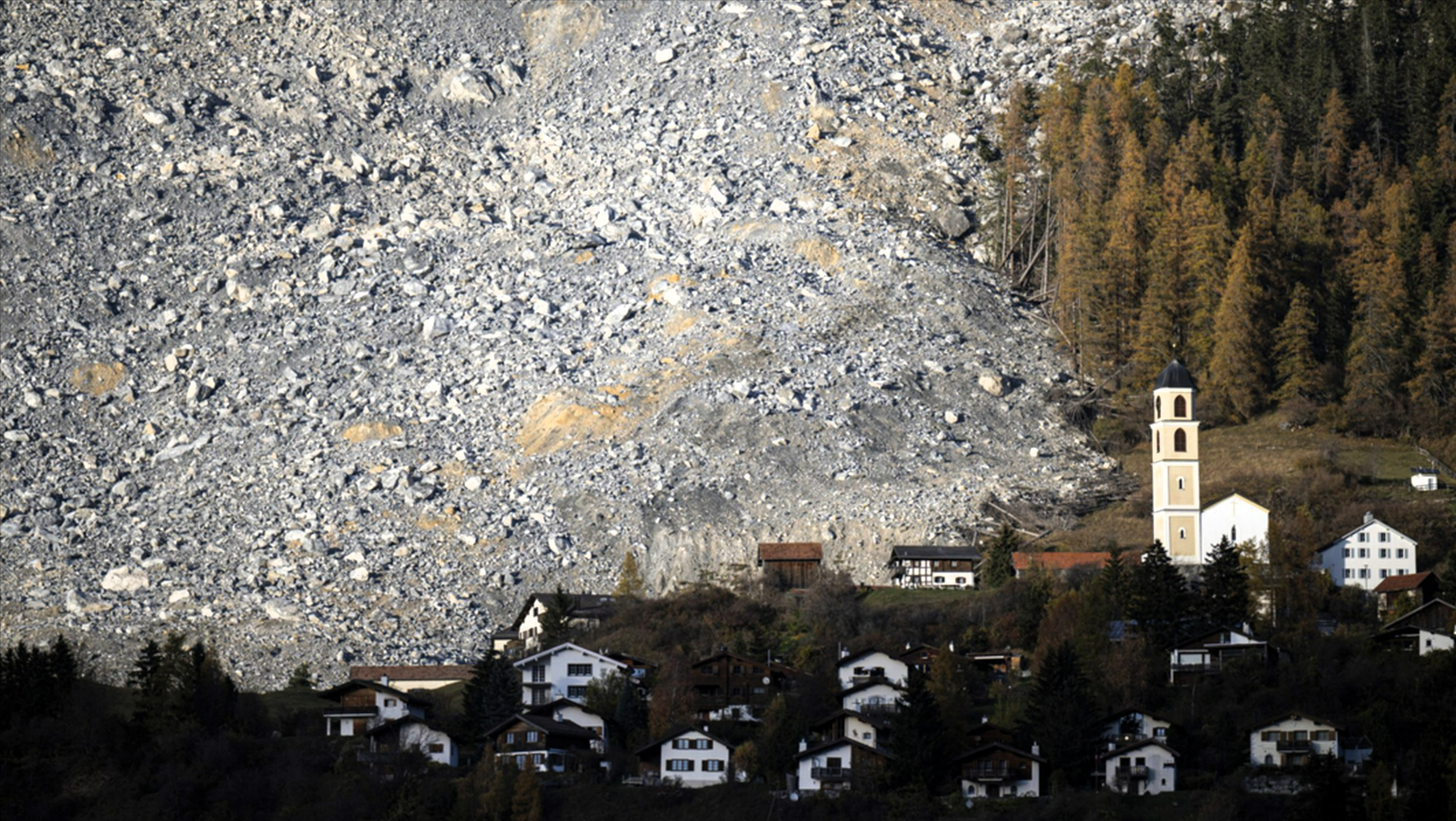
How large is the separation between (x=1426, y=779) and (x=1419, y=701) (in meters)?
4.56

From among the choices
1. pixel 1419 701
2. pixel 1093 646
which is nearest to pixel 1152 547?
pixel 1093 646

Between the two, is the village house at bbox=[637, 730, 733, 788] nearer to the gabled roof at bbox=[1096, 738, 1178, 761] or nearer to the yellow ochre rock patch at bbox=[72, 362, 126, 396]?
the gabled roof at bbox=[1096, 738, 1178, 761]

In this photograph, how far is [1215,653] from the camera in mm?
63688

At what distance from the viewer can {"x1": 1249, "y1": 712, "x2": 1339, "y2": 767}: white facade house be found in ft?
189

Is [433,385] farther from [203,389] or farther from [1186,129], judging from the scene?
[1186,129]

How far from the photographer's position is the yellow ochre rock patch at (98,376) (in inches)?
3627

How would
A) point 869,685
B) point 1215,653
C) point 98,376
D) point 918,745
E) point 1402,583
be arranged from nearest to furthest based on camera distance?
point 918,745
point 869,685
point 1215,653
point 1402,583
point 98,376

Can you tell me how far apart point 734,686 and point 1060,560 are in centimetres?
1394

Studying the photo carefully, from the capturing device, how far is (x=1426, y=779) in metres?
54.4

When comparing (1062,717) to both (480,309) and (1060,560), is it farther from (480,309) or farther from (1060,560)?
(480,309)

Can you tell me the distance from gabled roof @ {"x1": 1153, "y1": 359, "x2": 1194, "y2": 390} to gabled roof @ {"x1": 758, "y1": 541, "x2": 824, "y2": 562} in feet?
44.0

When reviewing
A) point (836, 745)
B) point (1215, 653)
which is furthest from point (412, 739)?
point (1215, 653)

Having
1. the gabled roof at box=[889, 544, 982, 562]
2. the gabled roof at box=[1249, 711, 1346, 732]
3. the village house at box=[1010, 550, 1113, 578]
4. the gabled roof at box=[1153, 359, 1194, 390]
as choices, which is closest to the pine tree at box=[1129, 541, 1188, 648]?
the village house at box=[1010, 550, 1113, 578]

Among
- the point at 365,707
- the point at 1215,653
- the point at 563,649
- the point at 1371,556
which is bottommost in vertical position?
the point at 365,707
